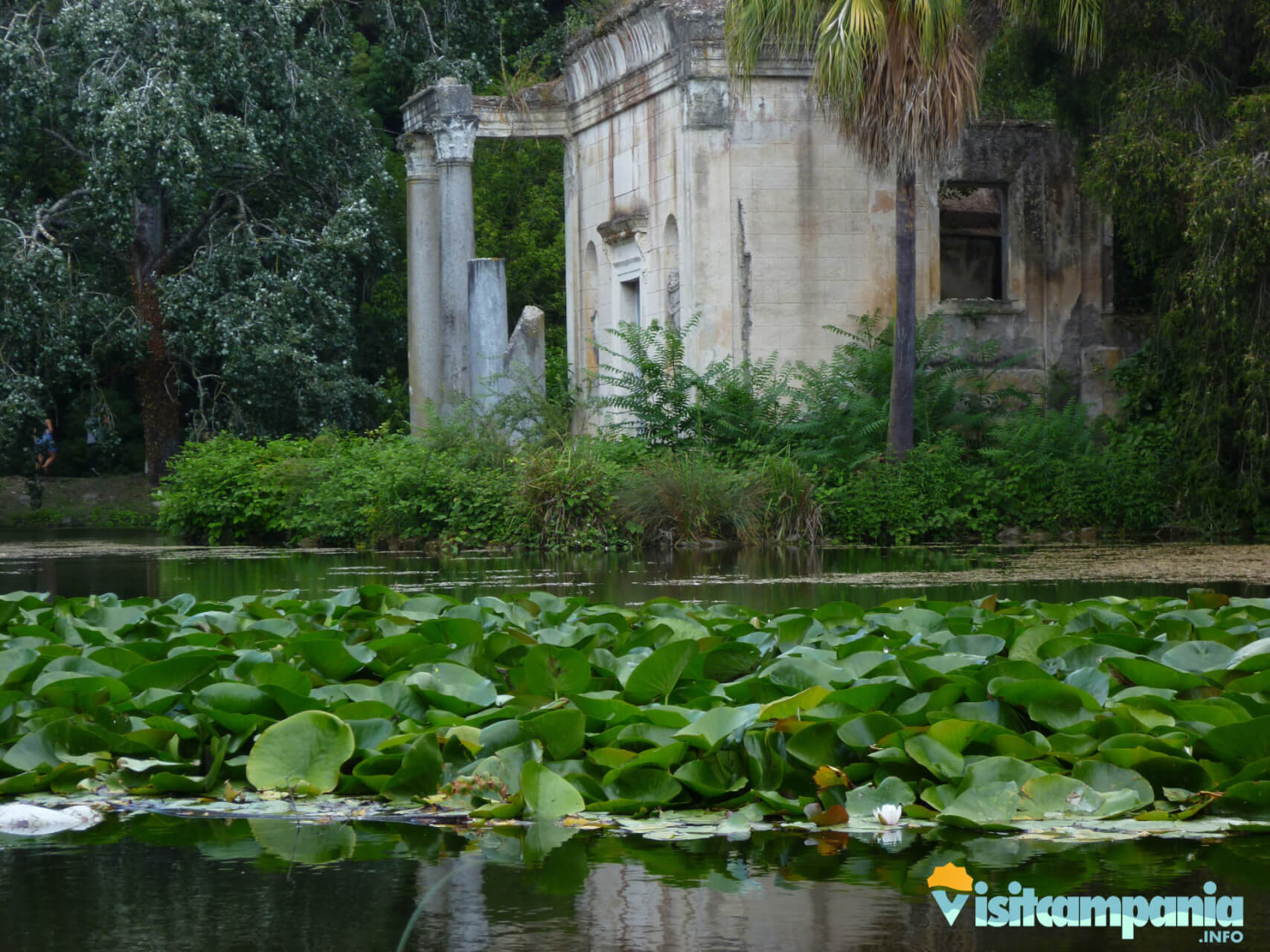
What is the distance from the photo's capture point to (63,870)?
364 centimetres

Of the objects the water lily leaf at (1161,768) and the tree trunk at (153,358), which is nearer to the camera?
the water lily leaf at (1161,768)

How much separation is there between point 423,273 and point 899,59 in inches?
379

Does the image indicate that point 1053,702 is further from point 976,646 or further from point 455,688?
point 455,688

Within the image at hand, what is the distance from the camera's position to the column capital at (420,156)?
23203 mm

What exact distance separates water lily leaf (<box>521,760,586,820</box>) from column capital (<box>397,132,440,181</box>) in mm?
19975

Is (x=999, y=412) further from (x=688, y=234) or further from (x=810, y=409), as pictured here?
(x=688, y=234)

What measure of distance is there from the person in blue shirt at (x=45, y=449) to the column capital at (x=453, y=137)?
28.5 feet

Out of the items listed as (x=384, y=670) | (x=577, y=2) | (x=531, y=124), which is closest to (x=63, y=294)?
(x=531, y=124)

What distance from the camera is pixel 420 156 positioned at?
76.6 feet

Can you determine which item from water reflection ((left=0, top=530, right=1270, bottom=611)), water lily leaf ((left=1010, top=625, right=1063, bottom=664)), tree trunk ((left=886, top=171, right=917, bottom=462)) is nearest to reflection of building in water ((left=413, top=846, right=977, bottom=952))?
water lily leaf ((left=1010, top=625, right=1063, bottom=664))

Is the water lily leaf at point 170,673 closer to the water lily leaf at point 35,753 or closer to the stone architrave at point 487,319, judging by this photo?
the water lily leaf at point 35,753

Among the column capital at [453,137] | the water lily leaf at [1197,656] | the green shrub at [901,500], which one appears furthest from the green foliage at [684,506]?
the water lily leaf at [1197,656]

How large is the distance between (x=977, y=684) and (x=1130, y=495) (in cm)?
1337

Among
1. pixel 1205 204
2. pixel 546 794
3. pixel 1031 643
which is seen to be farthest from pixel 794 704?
pixel 1205 204
